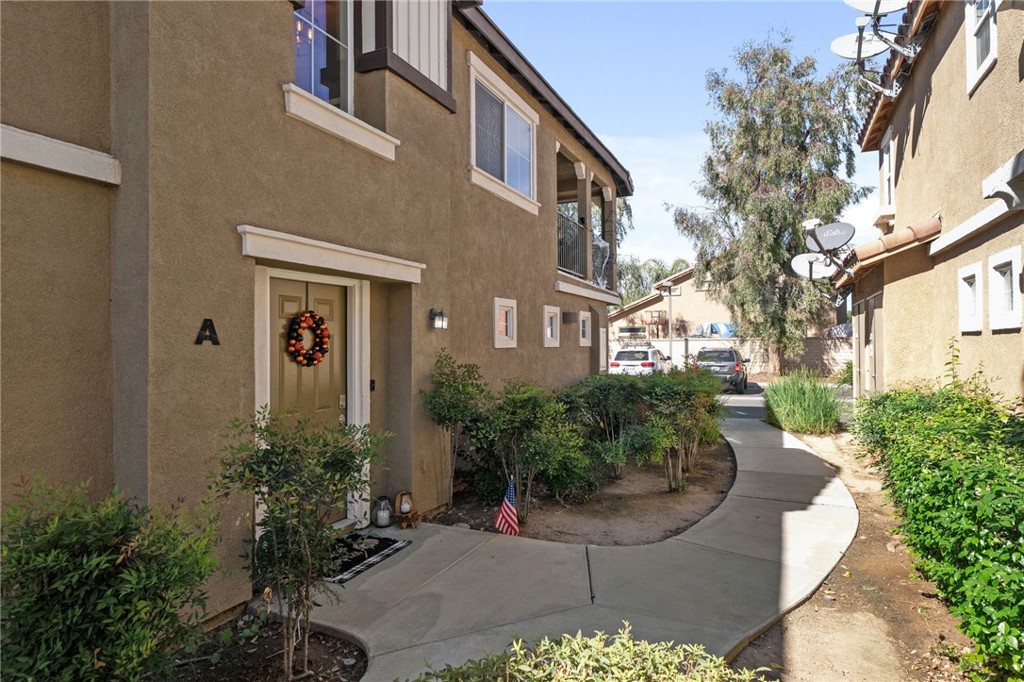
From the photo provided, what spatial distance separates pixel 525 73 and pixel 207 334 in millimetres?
6882

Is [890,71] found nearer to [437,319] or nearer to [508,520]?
[437,319]

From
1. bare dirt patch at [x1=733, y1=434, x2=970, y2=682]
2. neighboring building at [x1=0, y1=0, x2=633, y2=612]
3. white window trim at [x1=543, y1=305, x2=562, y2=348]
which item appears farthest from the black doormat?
white window trim at [x1=543, y1=305, x2=562, y2=348]

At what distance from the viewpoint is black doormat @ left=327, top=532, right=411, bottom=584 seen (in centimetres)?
471

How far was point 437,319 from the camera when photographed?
258 inches

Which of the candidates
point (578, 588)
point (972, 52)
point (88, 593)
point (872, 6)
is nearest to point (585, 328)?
point (872, 6)

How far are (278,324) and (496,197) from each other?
14.7ft

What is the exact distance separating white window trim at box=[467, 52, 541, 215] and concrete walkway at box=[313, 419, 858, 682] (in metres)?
4.76

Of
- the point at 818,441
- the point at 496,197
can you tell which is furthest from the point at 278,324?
the point at 818,441

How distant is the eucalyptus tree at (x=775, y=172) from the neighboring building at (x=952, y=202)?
1431 centimetres

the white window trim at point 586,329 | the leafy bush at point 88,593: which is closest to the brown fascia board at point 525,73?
the white window trim at point 586,329

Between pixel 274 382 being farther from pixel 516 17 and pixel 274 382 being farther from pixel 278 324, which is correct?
pixel 516 17

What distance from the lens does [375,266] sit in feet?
18.1

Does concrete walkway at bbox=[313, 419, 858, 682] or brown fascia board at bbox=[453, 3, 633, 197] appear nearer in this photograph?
concrete walkway at bbox=[313, 419, 858, 682]

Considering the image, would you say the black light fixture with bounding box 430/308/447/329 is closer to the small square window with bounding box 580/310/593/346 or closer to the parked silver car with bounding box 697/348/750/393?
the small square window with bounding box 580/310/593/346
